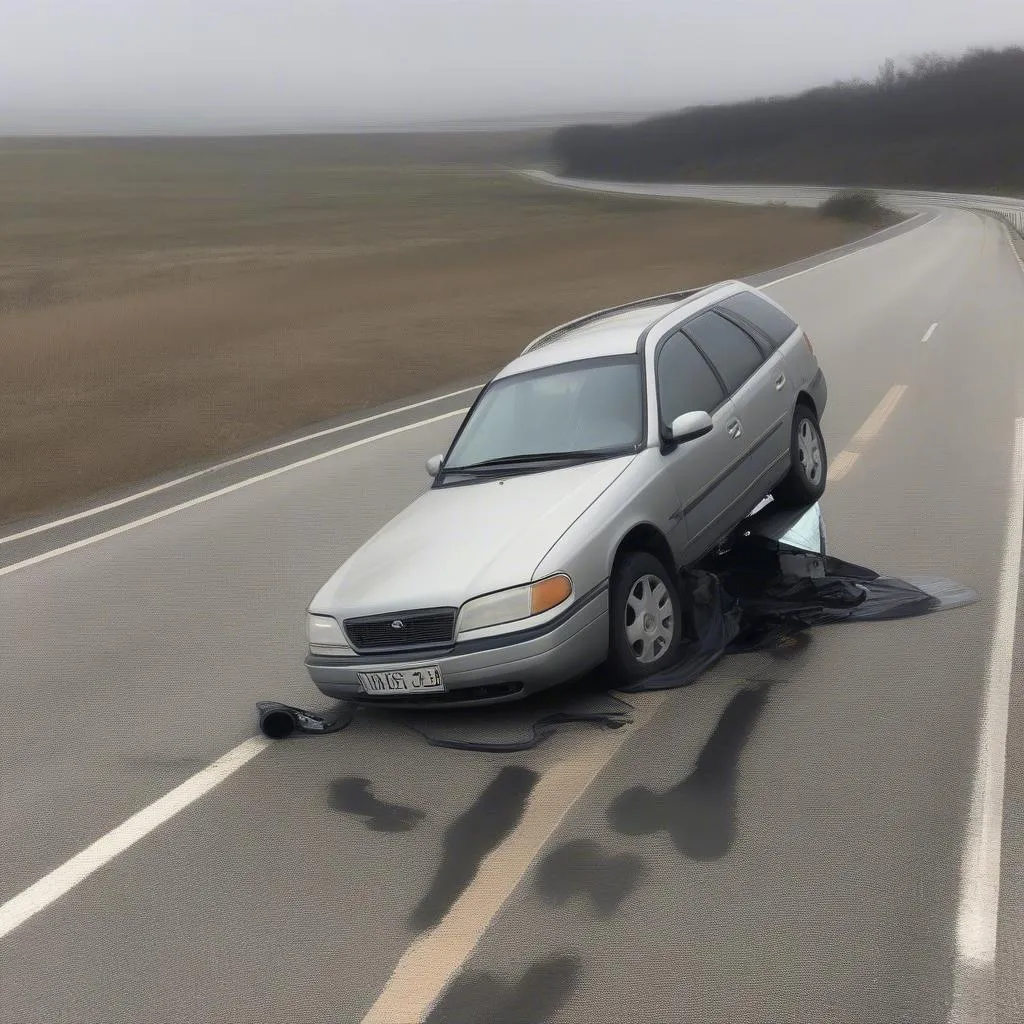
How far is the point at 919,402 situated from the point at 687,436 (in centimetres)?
837

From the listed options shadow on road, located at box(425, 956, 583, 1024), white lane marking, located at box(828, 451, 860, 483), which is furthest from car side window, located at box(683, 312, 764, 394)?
shadow on road, located at box(425, 956, 583, 1024)

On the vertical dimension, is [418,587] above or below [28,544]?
above

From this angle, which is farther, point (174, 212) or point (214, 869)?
point (174, 212)

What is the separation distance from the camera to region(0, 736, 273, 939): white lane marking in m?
5.23

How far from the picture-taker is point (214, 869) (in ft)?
17.7

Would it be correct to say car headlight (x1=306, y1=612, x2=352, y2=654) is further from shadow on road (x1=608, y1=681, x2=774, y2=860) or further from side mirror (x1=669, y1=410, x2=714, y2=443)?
side mirror (x1=669, y1=410, x2=714, y2=443)

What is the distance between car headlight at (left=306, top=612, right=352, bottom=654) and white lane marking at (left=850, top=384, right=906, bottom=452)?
7.00 metres

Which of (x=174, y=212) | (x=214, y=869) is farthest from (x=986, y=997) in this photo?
(x=174, y=212)

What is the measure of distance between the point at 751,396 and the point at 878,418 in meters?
5.71

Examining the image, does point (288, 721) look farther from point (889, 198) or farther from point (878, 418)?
point (889, 198)

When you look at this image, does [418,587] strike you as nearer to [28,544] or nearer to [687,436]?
[687,436]

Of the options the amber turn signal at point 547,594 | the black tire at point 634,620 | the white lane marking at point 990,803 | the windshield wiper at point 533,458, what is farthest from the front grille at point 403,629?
the white lane marking at point 990,803

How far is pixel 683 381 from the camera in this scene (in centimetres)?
830

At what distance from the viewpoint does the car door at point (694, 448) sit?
7520mm
